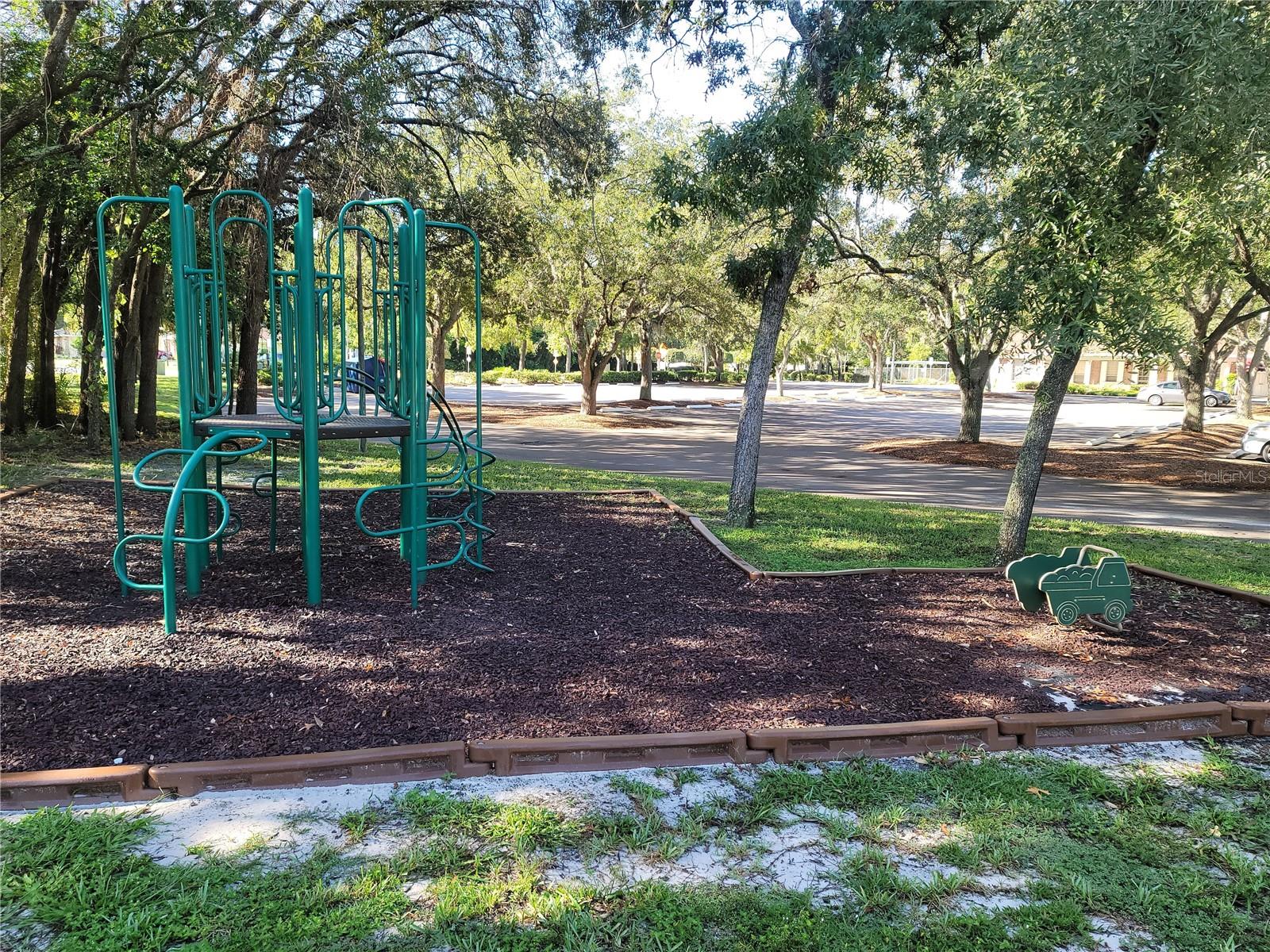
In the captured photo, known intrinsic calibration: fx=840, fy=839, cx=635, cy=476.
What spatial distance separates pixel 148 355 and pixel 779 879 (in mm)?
15469

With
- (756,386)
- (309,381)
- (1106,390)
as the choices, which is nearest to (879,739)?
(309,381)

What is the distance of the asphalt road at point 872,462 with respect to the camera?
11406 mm

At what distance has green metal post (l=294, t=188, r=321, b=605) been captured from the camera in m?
4.88

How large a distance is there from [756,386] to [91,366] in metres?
11.0

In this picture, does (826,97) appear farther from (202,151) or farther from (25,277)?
(25,277)

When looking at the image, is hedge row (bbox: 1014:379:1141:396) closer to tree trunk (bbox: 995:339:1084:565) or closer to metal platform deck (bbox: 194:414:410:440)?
tree trunk (bbox: 995:339:1084:565)

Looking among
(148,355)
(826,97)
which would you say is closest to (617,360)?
(148,355)

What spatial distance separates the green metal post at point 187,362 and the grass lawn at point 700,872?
8.67 ft

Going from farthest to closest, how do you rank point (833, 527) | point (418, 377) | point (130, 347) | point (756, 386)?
point (130, 347), point (833, 527), point (756, 386), point (418, 377)

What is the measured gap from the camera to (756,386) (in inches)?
328

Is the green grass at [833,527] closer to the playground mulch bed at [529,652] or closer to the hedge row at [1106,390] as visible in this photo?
the playground mulch bed at [529,652]

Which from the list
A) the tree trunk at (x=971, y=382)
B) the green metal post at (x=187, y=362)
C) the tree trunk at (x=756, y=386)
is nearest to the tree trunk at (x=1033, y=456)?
the tree trunk at (x=756, y=386)

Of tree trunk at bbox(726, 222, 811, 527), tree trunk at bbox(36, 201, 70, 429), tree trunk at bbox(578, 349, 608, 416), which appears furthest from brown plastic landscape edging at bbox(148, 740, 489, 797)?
tree trunk at bbox(578, 349, 608, 416)

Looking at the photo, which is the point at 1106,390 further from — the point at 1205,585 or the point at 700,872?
the point at 700,872
